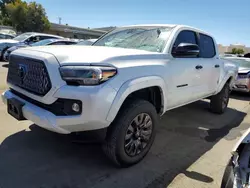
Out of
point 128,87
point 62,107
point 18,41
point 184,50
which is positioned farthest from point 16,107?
point 18,41

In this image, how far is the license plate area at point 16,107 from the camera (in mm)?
3137

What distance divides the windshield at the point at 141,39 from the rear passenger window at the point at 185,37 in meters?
0.21

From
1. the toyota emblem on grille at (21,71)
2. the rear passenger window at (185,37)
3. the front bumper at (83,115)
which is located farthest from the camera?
the rear passenger window at (185,37)

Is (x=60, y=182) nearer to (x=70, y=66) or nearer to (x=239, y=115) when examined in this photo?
(x=70, y=66)

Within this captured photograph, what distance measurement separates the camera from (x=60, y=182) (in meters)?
2.92

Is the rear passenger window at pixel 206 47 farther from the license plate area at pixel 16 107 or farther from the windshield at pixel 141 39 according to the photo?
the license plate area at pixel 16 107

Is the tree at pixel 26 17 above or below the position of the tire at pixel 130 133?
above

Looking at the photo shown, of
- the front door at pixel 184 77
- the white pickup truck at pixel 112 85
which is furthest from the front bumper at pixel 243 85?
the white pickup truck at pixel 112 85

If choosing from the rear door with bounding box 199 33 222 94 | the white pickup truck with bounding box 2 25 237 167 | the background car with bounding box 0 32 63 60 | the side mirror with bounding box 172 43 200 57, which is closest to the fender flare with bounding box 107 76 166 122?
the white pickup truck with bounding box 2 25 237 167

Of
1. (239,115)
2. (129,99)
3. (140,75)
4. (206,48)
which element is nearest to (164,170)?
(129,99)

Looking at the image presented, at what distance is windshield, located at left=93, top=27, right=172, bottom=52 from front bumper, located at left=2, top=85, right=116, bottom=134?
1.39 meters

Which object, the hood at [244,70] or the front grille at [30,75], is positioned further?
the hood at [244,70]

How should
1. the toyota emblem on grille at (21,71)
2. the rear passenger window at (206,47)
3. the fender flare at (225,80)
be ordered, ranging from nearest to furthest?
the toyota emblem on grille at (21,71) → the rear passenger window at (206,47) → the fender flare at (225,80)

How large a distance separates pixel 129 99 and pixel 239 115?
14.0ft
